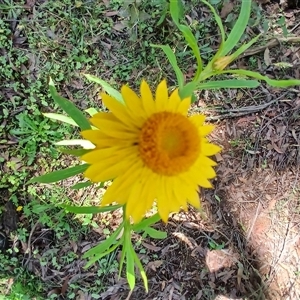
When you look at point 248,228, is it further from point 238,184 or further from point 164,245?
point 164,245

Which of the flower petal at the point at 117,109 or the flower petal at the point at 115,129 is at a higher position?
the flower petal at the point at 117,109

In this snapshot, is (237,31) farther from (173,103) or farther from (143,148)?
(143,148)

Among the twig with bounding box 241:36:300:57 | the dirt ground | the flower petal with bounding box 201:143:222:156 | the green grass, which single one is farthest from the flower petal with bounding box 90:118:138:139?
the twig with bounding box 241:36:300:57

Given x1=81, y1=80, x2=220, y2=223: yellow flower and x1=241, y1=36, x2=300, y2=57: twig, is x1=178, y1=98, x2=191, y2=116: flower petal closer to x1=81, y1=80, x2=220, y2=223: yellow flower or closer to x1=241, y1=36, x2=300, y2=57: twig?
x1=81, y1=80, x2=220, y2=223: yellow flower

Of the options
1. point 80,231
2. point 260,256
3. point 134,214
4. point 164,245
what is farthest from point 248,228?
point 134,214

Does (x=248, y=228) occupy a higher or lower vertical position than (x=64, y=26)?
lower

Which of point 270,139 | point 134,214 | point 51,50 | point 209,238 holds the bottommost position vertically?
point 134,214

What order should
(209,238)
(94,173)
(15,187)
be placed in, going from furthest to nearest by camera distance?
(209,238)
(15,187)
(94,173)

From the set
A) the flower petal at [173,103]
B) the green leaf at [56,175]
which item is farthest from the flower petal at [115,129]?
the green leaf at [56,175]

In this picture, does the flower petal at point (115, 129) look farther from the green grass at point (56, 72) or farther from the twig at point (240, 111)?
the twig at point (240, 111)
